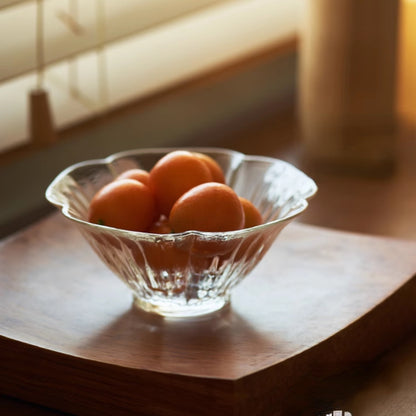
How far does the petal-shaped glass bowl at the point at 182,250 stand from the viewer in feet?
2.23

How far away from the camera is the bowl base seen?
29.0 inches

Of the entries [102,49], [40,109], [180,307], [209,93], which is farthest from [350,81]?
[180,307]

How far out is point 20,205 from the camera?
3.80 feet

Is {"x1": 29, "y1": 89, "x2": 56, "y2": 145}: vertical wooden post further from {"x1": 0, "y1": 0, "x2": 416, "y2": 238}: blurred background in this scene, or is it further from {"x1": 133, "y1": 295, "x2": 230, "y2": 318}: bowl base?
{"x1": 133, "y1": 295, "x2": 230, "y2": 318}: bowl base

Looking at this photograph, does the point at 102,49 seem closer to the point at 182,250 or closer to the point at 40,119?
the point at 40,119

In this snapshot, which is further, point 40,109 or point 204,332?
point 40,109

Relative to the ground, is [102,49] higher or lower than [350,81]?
Answer: higher

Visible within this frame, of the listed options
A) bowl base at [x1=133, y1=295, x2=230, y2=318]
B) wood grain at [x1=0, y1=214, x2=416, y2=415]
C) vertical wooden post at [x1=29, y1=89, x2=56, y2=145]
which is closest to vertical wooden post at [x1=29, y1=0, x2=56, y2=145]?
vertical wooden post at [x1=29, y1=89, x2=56, y2=145]

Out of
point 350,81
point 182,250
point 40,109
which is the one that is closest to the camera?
point 182,250

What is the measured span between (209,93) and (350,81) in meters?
0.31

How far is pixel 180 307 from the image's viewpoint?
0.74 meters

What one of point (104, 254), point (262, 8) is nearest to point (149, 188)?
point (104, 254)

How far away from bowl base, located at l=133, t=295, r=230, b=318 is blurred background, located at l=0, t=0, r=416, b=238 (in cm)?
40

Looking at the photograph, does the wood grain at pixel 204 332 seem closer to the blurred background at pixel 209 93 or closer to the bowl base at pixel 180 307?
the bowl base at pixel 180 307
